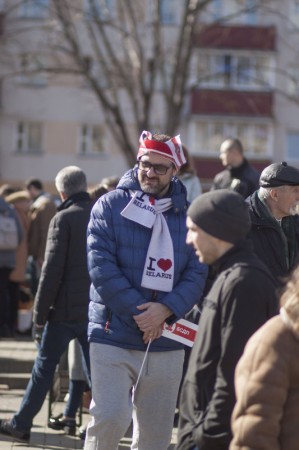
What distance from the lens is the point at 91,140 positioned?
49.9 meters

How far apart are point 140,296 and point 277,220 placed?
132cm

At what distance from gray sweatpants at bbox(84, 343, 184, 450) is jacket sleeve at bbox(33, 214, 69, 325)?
1.79 metres

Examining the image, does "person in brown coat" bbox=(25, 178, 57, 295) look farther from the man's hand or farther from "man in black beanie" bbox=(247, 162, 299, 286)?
the man's hand

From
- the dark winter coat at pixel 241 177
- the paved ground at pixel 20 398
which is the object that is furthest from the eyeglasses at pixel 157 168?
the dark winter coat at pixel 241 177

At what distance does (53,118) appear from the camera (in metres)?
50.0

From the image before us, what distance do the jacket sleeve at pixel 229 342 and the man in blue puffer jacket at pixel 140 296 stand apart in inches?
64.8

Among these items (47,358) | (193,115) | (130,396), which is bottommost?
(47,358)

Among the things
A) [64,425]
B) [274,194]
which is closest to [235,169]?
[64,425]

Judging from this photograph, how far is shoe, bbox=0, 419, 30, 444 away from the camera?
8.37m

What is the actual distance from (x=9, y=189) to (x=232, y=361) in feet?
36.8

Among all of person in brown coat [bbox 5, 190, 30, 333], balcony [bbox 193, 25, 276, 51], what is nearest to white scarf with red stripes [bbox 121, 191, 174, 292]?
person in brown coat [bbox 5, 190, 30, 333]

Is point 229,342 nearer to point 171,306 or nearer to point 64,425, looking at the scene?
point 171,306

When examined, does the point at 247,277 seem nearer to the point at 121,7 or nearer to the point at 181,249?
the point at 181,249

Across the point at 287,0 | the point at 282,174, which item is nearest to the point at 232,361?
the point at 282,174
